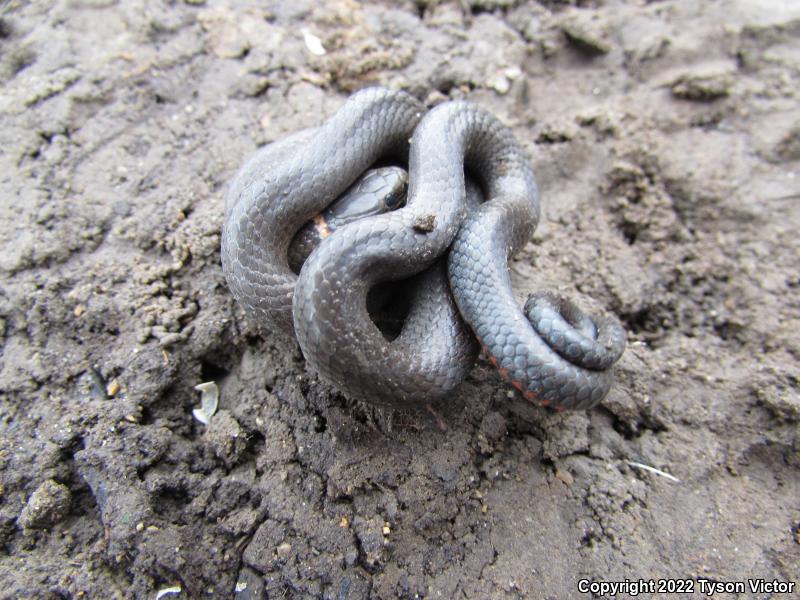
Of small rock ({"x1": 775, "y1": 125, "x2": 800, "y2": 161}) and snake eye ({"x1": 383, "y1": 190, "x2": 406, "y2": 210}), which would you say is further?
small rock ({"x1": 775, "y1": 125, "x2": 800, "y2": 161})

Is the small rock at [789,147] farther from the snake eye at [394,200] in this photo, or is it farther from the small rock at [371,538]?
the small rock at [371,538]

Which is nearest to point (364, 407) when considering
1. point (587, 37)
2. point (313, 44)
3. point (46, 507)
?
point (46, 507)

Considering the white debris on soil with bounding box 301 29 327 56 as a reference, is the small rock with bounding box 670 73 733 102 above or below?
below

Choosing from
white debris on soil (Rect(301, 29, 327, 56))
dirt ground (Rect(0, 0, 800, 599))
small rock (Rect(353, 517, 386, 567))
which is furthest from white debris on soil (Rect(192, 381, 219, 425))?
white debris on soil (Rect(301, 29, 327, 56))

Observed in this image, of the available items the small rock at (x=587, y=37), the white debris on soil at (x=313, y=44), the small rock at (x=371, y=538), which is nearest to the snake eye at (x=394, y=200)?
the small rock at (x=371, y=538)

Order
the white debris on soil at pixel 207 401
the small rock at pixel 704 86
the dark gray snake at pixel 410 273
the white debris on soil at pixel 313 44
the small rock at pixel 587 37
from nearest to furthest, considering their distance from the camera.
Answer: the dark gray snake at pixel 410 273
the white debris on soil at pixel 207 401
the white debris on soil at pixel 313 44
the small rock at pixel 704 86
the small rock at pixel 587 37

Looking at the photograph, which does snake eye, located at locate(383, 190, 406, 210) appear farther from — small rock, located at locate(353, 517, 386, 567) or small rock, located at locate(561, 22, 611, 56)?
small rock, located at locate(561, 22, 611, 56)

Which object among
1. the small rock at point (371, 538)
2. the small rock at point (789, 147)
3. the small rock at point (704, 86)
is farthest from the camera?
the small rock at point (704, 86)

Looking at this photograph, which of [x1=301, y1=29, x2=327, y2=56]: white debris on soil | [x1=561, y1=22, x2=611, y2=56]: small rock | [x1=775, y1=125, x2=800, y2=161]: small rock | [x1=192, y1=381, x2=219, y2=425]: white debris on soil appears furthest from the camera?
[x1=561, y1=22, x2=611, y2=56]: small rock
